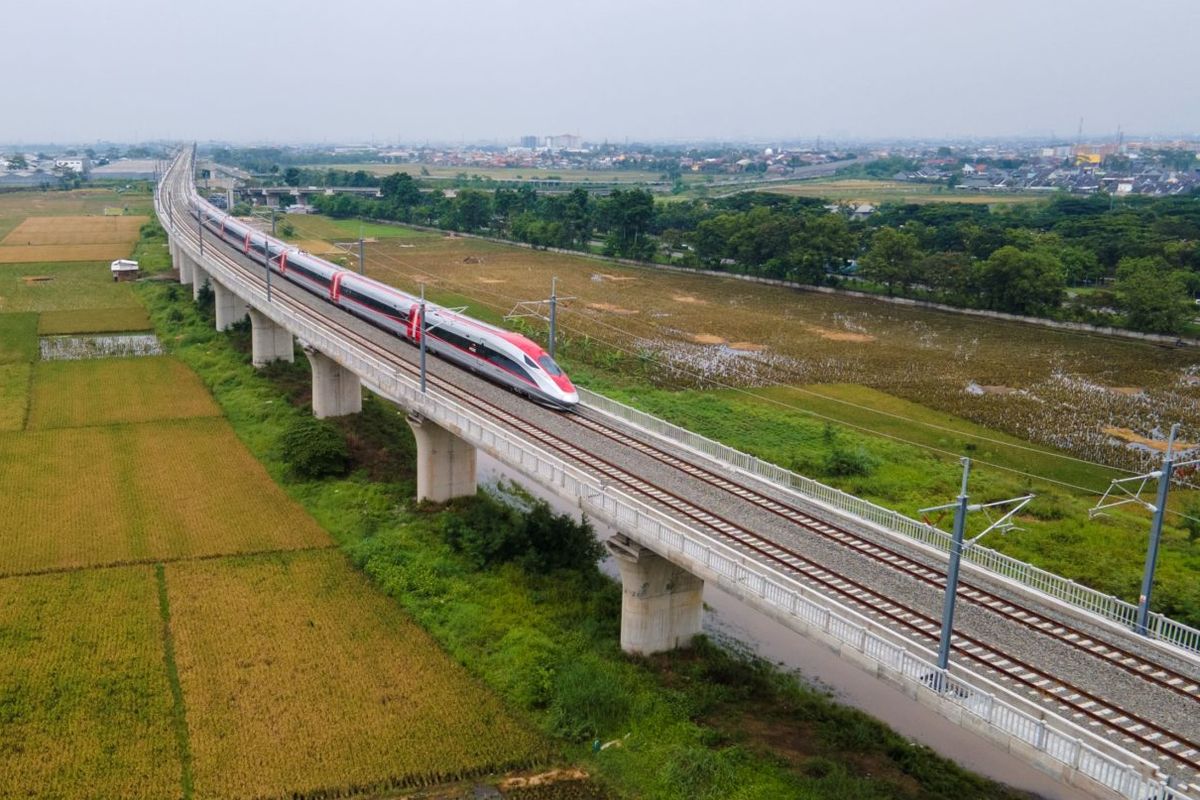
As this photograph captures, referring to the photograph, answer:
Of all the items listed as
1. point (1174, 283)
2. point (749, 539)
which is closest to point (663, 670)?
point (749, 539)

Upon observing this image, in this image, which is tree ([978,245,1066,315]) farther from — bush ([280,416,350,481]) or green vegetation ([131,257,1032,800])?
bush ([280,416,350,481])

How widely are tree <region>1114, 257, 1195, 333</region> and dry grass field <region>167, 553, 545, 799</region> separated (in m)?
61.7

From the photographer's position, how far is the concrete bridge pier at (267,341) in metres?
58.7

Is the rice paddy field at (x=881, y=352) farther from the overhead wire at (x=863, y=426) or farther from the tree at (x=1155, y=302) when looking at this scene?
the tree at (x=1155, y=302)

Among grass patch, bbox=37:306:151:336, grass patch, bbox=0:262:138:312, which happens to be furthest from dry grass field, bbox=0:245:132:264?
grass patch, bbox=37:306:151:336

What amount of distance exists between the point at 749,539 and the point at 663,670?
4540 mm

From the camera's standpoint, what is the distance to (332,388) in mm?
48750

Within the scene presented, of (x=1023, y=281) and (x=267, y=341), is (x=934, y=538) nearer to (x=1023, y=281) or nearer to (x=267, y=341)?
(x=267, y=341)

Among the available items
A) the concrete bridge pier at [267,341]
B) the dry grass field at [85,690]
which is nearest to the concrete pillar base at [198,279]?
the concrete bridge pier at [267,341]

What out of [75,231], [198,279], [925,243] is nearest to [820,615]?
[198,279]

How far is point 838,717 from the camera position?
25312mm

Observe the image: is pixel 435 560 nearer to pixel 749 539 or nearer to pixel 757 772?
pixel 749 539

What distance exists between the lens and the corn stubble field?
22.2 m

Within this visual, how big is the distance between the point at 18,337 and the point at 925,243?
265ft
